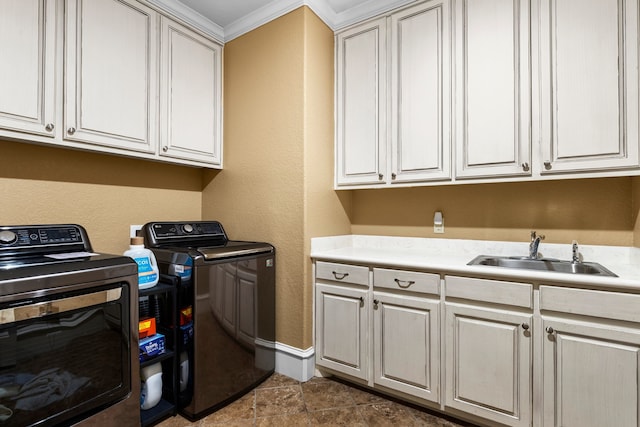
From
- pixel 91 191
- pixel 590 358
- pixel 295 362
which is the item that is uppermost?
pixel 91 191

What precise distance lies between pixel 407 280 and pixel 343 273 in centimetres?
41

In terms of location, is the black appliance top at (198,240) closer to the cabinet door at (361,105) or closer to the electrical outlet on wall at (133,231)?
the electrical outlet on wall at (133,231)

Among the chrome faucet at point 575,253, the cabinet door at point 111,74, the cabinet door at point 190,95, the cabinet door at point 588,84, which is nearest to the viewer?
the cabinet door at point 588,84

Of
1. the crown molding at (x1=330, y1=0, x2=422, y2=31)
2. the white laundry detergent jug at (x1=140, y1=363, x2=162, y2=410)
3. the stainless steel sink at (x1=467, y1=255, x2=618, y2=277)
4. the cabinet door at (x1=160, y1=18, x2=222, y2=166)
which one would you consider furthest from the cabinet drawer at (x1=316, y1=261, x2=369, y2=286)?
the crown molding at (x1=330, y1=0, x2=422, y2=31)

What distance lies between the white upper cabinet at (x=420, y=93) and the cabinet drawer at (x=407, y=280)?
63cm

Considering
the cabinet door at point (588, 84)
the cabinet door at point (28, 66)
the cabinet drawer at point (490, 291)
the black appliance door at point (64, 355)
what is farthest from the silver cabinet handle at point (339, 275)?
the cabinet door at point (28, 66)

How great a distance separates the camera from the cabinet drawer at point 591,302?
4.25 ft

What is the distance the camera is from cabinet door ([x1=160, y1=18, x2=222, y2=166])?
2105mm

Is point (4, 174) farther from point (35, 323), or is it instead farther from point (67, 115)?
point (35, 323)

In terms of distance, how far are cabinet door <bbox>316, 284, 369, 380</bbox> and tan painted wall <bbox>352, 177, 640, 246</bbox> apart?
70cm

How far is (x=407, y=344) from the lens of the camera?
1799 mm

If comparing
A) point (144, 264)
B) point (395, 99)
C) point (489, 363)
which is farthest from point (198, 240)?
point (489, 363)

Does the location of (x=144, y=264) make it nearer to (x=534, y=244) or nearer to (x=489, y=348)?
(x=489, y=348)

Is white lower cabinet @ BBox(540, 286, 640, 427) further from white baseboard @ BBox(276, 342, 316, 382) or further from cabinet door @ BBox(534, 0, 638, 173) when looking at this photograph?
white baseboard @ BBox(276, 342, 316, 382)
